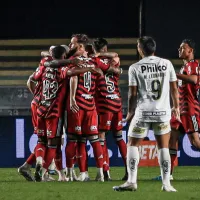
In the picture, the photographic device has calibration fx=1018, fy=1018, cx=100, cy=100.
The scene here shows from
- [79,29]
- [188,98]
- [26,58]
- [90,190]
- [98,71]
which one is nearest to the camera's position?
[90,190]

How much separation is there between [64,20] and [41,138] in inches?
339

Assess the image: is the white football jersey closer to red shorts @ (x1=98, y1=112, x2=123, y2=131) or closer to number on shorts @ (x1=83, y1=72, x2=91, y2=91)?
number on shorts @ (x1=83, y1=72, x2=91, y2=91)

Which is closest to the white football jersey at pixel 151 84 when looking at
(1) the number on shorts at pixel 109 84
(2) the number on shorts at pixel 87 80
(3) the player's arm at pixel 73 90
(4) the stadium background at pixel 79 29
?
(3) the player's arm at pixel 73 90

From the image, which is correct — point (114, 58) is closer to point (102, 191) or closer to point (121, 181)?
point (121, 181)

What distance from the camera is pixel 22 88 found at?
18.5 m

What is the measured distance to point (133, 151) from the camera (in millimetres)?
11062

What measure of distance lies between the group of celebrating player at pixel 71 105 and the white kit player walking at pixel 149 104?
1850 mm

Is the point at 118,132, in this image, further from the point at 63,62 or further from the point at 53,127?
the point at 63,62

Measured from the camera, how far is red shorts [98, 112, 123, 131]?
13844mm

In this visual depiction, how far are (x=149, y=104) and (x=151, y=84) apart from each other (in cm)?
22

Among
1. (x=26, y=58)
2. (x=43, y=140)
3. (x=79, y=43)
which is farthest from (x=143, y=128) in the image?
(x=26, y=58)

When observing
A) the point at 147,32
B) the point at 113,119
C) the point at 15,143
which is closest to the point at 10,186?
the point at 113,119

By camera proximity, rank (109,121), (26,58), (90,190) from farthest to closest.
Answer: (26,58) < (109,121) < (90,190)

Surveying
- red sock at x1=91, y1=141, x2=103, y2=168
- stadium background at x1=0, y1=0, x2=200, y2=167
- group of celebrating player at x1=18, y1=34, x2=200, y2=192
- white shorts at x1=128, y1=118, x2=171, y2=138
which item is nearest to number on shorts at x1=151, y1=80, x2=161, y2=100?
white shorts at x1=128, y1=118, x2=171, y2=138
